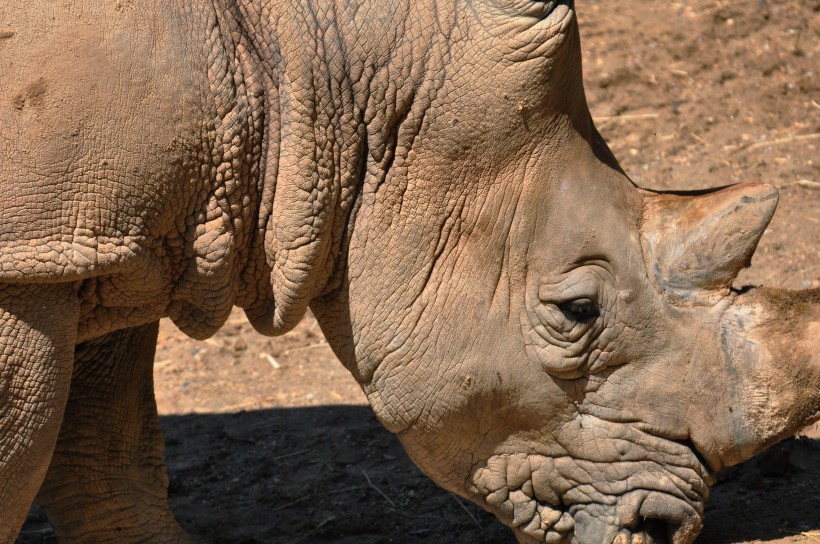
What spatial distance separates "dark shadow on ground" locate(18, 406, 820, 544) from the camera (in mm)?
4938

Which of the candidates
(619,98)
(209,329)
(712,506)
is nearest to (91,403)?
(209,329)

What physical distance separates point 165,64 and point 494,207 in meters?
1.06

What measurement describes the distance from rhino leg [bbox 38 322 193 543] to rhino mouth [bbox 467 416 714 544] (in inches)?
59.4

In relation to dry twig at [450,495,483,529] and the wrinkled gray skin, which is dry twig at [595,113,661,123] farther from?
the wrinkled gray skin

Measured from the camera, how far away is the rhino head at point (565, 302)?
388 centimetres

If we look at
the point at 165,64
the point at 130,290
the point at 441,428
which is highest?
the point at 165,64

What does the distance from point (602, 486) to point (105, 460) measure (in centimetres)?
198

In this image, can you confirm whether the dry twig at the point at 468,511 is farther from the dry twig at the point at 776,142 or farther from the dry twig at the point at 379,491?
the dry twig at the point at 776,142

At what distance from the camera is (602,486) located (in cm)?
409

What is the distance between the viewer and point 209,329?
411 centimetres

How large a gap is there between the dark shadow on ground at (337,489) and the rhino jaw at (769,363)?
75cm

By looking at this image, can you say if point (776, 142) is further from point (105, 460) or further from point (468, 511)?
point (105, 460)

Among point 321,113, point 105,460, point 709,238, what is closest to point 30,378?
point 321,113

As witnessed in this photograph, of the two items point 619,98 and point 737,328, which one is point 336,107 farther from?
point 619,98
